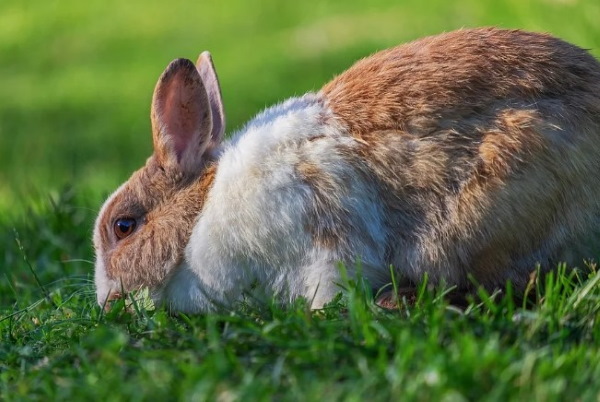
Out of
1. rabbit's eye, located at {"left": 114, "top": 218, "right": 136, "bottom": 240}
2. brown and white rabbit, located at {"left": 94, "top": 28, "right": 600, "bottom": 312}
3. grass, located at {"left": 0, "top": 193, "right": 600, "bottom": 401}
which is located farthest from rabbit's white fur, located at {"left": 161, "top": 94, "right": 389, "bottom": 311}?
rabbit's eye, located at {"left": 114, "top": 218, "right": 136, "bottom": 240}

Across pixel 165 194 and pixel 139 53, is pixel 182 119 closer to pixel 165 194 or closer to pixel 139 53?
pixel 165 194

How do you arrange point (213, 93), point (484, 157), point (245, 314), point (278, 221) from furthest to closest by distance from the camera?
point (213, 93), point (278, 221), point (484, 157), point (245, 314)

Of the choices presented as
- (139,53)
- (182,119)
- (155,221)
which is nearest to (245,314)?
(155,221)

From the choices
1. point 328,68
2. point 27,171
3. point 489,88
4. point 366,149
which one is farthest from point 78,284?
point 328,68

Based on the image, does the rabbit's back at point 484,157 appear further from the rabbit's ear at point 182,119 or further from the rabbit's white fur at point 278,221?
the rabbit's ear at point 182,119

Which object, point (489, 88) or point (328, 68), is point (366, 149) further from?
point (328, 68)

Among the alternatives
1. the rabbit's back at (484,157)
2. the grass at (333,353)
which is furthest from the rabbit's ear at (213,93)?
the grass at (333,353)
